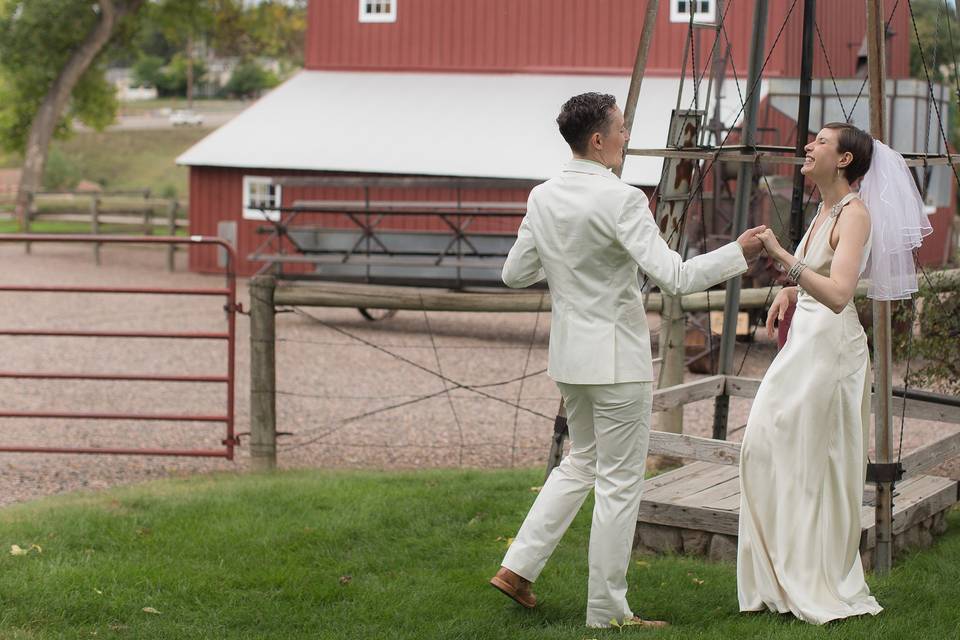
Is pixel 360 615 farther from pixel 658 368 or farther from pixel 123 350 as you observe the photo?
pixel 123 350

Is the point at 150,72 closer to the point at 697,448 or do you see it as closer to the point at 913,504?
the point at 697,448

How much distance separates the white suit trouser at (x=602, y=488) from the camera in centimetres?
436

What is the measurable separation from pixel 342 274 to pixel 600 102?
11913 mm

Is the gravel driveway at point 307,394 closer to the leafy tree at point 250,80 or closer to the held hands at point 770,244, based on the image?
the held hands at point 770,244

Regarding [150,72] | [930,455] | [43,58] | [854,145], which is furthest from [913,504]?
[150,72]

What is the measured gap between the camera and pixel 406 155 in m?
20.3

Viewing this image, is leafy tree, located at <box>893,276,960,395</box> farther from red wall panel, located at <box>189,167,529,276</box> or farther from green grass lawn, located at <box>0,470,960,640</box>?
red wall panel, located at <box>189,167,529,276</box>

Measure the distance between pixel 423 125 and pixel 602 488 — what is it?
675 inches

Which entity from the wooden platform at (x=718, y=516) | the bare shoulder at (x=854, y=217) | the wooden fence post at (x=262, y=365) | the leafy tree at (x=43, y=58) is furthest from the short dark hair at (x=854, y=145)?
the leafy tree at (x=43, y=58)

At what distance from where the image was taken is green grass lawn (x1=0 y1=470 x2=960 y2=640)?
15.0ft

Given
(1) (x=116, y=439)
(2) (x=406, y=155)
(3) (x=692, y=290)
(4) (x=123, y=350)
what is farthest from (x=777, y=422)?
Answer: (2) (x=406, y=155)

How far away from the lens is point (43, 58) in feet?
98.9

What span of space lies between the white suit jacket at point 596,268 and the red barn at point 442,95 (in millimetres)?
14719

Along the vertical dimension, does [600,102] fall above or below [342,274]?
above
